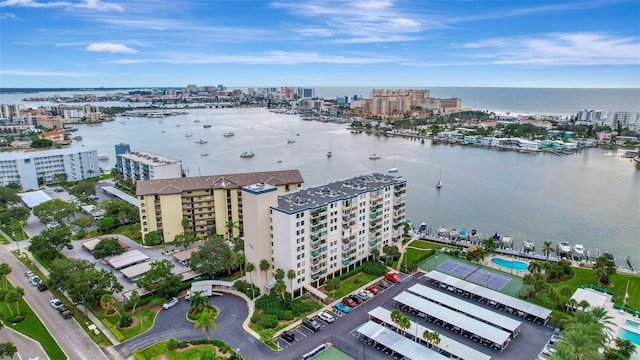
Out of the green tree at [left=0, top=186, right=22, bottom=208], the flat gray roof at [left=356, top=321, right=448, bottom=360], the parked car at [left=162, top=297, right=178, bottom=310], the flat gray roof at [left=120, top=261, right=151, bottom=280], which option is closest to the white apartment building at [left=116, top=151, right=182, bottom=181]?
the green tree at [left=0, top=186, right=22, bottom=208]

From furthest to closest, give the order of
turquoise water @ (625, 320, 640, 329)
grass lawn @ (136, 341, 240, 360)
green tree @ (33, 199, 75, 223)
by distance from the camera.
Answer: green tree @ (33, 199, 75, 223) < turquoise water @ (625, 320, 640, 329) < grass lawn @ (136, 341, 240, 360)

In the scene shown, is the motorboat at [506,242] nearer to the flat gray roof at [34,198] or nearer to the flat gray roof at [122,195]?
the flat gray roof at [122,195]

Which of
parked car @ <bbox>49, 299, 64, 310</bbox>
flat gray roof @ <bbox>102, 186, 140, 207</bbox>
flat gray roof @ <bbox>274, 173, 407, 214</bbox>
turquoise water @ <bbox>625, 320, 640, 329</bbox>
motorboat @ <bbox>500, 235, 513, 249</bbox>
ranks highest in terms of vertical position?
flat gray roof @ <bbox>274, 173, 407, 214</bbox>

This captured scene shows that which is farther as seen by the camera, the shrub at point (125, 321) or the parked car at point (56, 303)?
the parked car at point (56, 303)

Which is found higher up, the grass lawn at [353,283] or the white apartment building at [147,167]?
the white apartment building at [147,167]

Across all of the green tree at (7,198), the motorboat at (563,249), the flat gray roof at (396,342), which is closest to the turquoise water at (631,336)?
the flat gray roof at (396,342)

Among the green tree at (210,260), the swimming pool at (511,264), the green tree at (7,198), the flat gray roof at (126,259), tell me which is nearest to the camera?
the green tree at (210,260)

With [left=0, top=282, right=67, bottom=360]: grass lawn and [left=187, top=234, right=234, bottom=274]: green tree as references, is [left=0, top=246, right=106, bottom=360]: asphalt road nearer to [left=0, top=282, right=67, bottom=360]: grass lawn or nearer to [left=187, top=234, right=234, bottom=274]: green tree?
[left=0, top=282, right=67, bottom=360]: grass lawn
